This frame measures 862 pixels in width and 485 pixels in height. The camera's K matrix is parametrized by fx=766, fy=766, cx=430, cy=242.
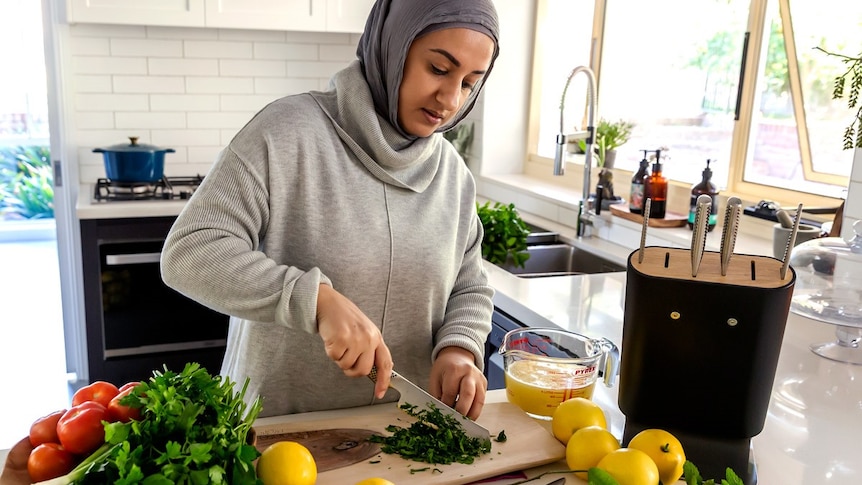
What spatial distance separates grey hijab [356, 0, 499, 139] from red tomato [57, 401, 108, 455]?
2.38 ft

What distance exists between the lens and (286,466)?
95cm

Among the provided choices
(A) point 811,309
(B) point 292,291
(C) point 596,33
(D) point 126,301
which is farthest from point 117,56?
(A) point 811,309

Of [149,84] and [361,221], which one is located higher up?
[149,84]

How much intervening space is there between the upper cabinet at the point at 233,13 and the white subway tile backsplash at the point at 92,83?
15.3 inches

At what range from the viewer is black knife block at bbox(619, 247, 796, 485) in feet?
3.44

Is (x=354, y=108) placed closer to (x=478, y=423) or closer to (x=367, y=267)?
(x=367, y=267)

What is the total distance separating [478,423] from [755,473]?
0.42 meters

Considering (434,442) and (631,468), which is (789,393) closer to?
(631,468)

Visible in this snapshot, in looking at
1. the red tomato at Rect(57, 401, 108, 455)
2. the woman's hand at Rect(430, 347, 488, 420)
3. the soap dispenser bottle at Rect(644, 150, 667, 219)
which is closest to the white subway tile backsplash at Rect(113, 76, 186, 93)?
the soap dispenser bottle at Rect(644, 150, 667, 219)

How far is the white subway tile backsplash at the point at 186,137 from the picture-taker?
12.2 feet

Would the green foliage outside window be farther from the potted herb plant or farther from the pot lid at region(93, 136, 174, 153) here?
the potted herb plant

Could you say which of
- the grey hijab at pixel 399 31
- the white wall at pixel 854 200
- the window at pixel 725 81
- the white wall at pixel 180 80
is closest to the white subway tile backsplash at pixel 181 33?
the white wall at pixel 180 80

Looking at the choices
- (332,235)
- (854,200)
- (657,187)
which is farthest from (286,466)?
(657,187)

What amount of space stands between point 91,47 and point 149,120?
40 cm
